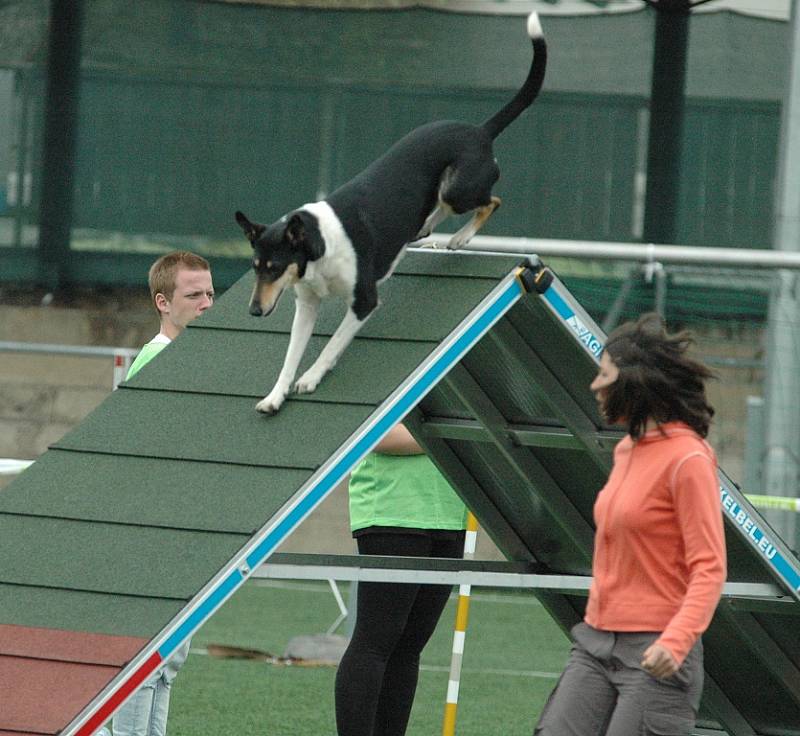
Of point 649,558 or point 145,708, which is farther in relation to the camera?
point 145,708

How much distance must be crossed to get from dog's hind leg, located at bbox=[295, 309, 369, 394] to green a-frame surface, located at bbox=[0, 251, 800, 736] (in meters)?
0.03

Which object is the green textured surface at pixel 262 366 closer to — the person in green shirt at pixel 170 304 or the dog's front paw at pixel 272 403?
the dog's front paw at pixel 272 403

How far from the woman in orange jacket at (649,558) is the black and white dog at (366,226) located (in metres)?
0.63

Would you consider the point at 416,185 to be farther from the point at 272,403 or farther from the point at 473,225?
the point at 272,403

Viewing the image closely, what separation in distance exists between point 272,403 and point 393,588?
2.77ft

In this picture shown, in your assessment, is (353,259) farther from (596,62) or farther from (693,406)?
(596,62)

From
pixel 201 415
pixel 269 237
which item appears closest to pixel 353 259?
pixel 269 237

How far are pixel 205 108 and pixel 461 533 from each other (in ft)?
22.2

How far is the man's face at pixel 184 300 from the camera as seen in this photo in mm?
4812

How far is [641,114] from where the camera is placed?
10.7m

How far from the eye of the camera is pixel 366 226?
370 centimetres

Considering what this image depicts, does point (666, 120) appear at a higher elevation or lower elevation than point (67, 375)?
higher

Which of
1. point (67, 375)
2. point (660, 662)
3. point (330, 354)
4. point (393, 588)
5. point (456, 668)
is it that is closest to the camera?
point (660, 662)

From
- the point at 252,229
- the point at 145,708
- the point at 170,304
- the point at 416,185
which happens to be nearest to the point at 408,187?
the point at 416,185
